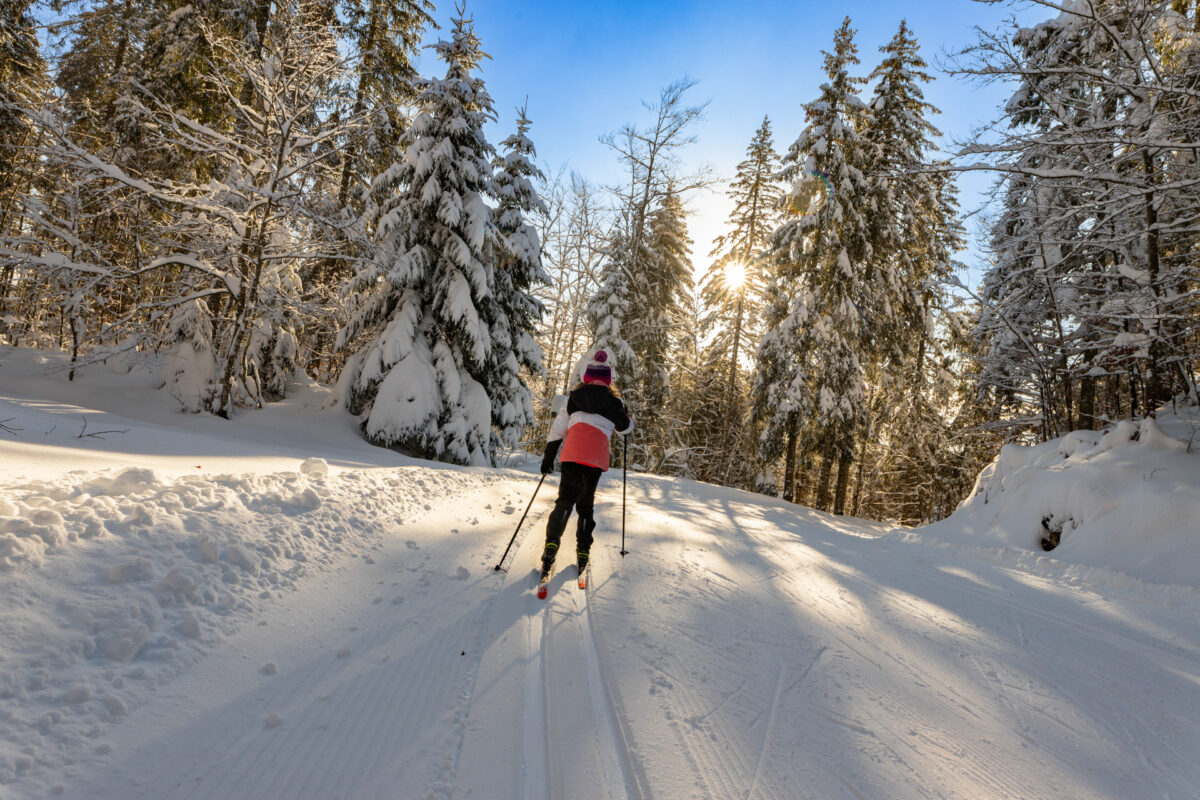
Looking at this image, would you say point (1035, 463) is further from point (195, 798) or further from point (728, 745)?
point (195, 798)

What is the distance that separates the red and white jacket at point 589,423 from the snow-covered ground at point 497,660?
3.53ft

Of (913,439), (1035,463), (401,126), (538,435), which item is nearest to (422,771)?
(1035,463)

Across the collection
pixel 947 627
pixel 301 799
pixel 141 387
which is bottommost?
pixel 301 799

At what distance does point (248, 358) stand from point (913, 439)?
20.3 meters

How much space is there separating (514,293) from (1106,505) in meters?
13.4

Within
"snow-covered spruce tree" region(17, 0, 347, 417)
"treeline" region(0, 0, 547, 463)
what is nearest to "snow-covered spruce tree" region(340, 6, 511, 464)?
"treeline" region(0, 0, 547, 463)

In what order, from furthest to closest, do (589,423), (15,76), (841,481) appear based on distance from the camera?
(841,481) < (15,76) < (589,423)

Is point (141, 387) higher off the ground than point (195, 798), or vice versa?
point (141, 387)

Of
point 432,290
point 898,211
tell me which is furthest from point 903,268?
point 432,290

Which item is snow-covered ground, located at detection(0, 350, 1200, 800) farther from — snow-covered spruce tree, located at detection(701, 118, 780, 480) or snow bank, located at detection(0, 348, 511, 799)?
snow-covered spruce tree, located at detection(701, 118, 780, 480)

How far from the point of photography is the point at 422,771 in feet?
6.34

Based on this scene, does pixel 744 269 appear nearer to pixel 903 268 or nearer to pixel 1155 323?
pixel 903 268

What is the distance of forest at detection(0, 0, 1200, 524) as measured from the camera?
7719mm

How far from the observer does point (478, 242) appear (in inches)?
486
